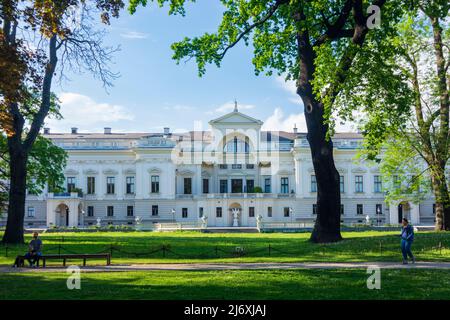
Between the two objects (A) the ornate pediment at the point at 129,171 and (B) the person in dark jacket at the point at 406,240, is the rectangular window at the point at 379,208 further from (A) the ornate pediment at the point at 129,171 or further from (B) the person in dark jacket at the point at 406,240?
(B) the person in dark jacket at the point at 406,240

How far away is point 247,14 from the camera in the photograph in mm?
20766

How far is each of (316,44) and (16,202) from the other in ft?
56.9

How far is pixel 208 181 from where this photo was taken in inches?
2522

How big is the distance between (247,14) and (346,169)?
4416 cm

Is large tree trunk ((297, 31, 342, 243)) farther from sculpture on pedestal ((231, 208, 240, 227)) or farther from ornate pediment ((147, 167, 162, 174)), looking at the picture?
ornate pediment ((147, 167, 162, 174))

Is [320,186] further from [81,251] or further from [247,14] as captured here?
[81,251]

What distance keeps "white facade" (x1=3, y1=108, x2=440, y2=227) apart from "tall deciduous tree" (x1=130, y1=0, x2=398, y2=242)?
3622cm

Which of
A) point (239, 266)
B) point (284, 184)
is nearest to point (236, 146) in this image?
point (284, 184)

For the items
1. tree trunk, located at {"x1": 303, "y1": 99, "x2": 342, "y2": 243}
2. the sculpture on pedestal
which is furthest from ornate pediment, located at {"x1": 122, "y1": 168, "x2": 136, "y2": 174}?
tree trunk, located at {"x1": 303, "y1": 99, "x2": 342, "y2": 243}

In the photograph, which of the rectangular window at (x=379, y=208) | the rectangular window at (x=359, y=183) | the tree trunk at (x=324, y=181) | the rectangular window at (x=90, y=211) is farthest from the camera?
the rectangular window at (x=359, y=183)

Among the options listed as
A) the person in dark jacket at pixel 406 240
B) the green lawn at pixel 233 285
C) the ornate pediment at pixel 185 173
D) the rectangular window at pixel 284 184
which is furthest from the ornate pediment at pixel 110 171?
the person in dark jacket at pixel 406 240

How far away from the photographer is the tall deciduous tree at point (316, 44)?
19.5 metres

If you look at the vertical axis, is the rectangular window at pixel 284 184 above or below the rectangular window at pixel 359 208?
above

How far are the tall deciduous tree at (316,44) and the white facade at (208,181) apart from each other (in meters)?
36.2
